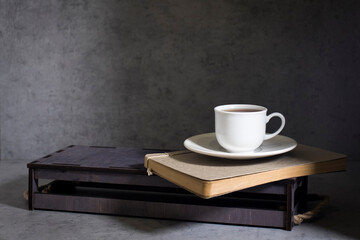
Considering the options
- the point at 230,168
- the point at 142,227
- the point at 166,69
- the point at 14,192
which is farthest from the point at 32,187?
the point at 166,69

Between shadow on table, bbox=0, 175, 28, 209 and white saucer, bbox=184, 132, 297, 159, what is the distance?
737 millimetres

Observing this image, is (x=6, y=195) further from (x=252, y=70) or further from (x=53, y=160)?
(x=252, y=70)

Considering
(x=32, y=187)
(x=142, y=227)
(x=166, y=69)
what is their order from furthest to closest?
(x=166, y=69), (x=32, y=187), (x=142, y=227)

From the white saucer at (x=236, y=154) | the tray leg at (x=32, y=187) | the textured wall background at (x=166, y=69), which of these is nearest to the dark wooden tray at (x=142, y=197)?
the tray leg at (x=32, y=187)

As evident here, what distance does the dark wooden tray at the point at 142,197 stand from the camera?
1556 millimetres

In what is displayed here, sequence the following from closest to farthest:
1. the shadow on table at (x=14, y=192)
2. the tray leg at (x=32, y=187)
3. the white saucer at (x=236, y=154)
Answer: the white saucer at (x=236, y=154), the tray leg at (x=32, y=187), the shadow on table at (x=14, y=192)

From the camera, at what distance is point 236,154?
1.44 meters

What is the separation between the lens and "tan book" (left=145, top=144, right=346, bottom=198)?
1.33m

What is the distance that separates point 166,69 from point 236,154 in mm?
1378

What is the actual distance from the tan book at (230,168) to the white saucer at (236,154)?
3cm

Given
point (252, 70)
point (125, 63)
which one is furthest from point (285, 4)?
point (125, 63)

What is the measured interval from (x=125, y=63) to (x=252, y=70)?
740 millimetres

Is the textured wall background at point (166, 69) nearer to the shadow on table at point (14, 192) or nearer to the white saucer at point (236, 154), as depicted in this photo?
the shadow on table at point (14, 192)

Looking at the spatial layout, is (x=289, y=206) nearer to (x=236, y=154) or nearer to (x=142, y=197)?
(x=236, y=154)
